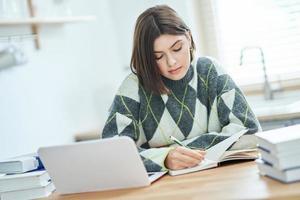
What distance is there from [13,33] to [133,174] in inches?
50.7

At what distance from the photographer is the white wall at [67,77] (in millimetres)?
2586

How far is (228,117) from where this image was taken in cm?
195

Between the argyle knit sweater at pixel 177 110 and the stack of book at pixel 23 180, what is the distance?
0.88 feet

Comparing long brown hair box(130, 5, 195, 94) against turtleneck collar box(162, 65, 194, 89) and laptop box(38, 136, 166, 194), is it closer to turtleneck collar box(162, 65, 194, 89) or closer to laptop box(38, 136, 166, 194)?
turtleneck collar box(162, 65, 194, 89)

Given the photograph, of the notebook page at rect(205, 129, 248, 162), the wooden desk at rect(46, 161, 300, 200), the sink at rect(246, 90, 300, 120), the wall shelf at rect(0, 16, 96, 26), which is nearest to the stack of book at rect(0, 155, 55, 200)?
the wooden desk at rect(46, 161, 300, 200)

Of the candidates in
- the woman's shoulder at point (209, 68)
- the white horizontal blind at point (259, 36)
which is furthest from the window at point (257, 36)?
the woman's shoulder at point (209, 68)

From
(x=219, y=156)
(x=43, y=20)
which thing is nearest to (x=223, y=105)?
(x=219, y=156)

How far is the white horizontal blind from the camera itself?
344 cm

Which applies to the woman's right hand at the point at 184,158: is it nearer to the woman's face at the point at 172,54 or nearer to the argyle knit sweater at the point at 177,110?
the argyle knit sweater at the point at 177,110

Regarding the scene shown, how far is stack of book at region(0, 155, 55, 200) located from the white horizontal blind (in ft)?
6.58

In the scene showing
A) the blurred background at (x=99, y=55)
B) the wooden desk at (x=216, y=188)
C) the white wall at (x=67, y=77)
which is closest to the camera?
the wooden desk at (x=216, y=188)

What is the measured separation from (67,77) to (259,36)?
49.7 inches

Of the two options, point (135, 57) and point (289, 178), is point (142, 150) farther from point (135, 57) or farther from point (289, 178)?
point (289, 178)

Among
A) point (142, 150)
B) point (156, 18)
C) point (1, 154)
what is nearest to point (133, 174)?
point (142, 150)
